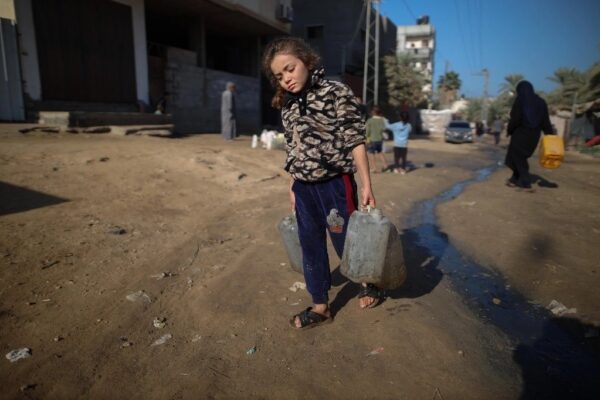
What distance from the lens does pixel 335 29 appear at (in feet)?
82.0

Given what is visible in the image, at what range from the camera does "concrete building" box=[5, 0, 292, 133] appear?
29.4ft

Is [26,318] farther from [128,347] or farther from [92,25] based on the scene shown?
[92,25]

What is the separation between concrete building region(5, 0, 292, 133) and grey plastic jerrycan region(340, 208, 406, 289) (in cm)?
959

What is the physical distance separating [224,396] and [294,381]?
0.33 meters

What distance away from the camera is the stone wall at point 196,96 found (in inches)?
527

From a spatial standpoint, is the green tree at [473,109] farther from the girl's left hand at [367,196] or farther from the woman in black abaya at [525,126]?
the girl's left hand at [367,196]

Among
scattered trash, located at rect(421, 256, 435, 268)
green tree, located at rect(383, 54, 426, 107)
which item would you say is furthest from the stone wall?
green tree, located at rect(383, 54, 426, 107)

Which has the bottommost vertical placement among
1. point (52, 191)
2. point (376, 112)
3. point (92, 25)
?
point (52, 191)

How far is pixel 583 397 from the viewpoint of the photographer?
1715 millimetres

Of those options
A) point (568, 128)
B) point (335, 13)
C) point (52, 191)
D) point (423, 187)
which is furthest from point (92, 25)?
point (568, 128)

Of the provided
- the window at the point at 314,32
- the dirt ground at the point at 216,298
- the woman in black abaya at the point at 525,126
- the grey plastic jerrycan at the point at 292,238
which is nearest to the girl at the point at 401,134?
the woman in black abaya at the point at 525,126

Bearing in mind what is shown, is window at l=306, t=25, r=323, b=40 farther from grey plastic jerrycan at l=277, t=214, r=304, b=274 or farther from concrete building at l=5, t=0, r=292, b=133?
grey plastic jerrycan at l=277, t=214, r=304, b=274

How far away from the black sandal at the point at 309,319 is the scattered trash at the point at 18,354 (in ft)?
4.67

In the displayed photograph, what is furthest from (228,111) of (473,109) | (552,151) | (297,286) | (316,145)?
(473,109)
